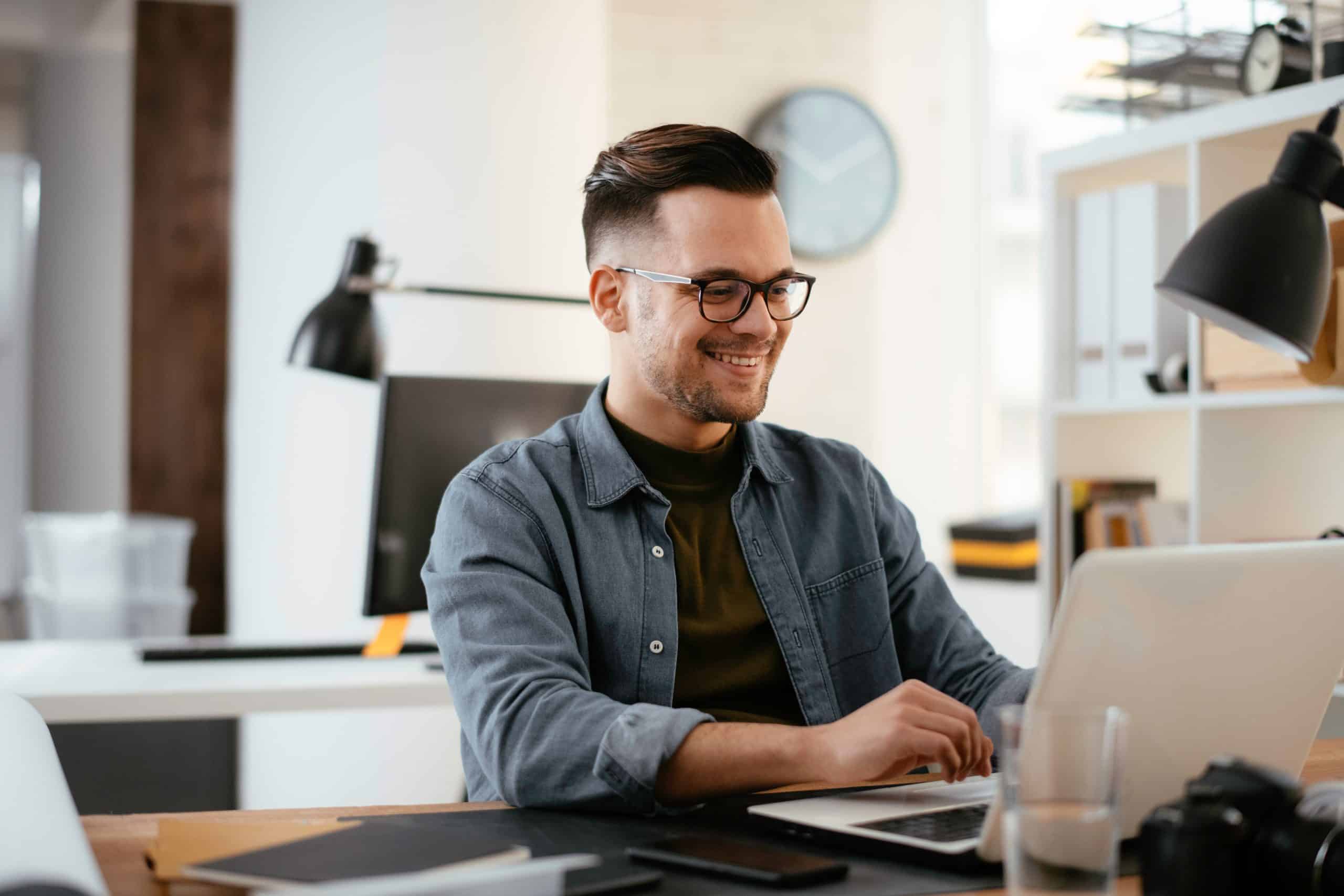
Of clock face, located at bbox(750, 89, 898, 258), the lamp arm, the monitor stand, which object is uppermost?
clock face, located at bbox(750, 89, 898, 258)

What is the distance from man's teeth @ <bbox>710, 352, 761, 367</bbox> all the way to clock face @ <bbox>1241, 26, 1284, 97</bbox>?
1.19m

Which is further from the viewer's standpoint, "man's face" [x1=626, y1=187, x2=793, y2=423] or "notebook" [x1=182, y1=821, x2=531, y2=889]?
"man's face" [x1=626, y1=187, x2=793, y2=423]

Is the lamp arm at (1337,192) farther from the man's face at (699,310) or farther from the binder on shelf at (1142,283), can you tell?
the binder on shelf at (1142,283)

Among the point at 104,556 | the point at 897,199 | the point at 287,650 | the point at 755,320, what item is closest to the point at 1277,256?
the point at 755,320

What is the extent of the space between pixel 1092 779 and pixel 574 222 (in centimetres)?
267

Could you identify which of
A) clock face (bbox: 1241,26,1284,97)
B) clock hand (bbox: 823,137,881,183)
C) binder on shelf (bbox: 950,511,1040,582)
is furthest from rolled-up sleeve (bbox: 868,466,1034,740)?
clock hand (bbox: 823,137,881,183)

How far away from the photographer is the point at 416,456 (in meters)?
2.15

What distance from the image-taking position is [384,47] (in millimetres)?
3141

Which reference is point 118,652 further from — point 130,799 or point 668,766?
point 668,766

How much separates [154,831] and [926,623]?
87 cm

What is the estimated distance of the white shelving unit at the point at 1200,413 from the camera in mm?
2186

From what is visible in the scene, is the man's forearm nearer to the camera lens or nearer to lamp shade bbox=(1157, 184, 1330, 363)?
the camera lens

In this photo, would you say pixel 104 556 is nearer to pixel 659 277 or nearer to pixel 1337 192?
pixel 659 277

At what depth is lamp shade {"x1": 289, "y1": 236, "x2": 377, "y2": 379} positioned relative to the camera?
94.4 inches
